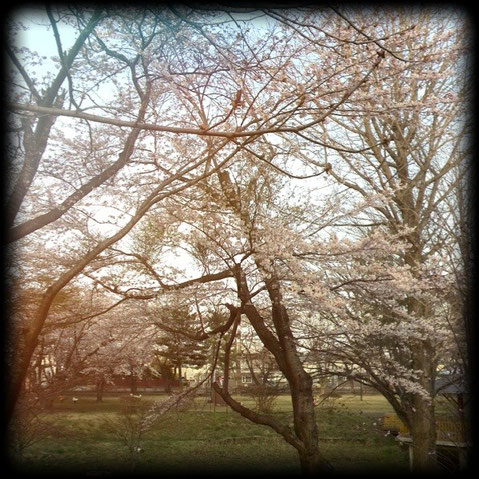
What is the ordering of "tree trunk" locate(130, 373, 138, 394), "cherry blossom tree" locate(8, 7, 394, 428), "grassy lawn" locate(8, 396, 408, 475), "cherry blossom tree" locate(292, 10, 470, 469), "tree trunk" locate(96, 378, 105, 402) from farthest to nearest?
"tree trunk" locate(130, 373, 138, 394) → "tree trunk" locate(96, 378, 105, 402) → "grassy lawn" locate(8, 396, 408, 475) → "cherry blossom tree" locate(292, 10, 470, 469) → "cherry blossom tree" locate(8, 7, 394, 428)

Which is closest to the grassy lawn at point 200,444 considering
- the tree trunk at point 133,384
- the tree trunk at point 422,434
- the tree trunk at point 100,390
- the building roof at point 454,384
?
the tree trunk at point 100,390

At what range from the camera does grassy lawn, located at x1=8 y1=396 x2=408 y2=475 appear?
8.94m

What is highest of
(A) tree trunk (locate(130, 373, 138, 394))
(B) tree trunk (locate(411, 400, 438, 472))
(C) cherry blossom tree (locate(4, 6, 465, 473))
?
(C) cherry blossom tree (locate(4, 6, 465, 473))

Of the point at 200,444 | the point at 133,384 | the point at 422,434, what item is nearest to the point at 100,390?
the point at 133,384

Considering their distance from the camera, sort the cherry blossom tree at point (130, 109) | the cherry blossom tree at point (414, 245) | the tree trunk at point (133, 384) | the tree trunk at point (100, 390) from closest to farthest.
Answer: the cherry blossom tree at point (130, 109) < the cherry blossom tree at point (414, 245) < the tree trunk at point (100, 390) < the tree trunk at point (133, 384)

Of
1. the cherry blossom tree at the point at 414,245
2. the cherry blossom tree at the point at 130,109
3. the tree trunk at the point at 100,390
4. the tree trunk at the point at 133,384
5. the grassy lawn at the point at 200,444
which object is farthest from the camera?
the tree trunk at the point at 133,384

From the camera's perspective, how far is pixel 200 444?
1105 cm

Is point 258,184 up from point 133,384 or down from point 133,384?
up

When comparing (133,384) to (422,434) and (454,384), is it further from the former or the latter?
(454,384)

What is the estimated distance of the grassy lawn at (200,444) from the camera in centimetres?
894

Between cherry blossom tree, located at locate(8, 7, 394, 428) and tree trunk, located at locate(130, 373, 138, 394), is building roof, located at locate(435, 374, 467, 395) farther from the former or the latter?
tree trunk, located at locate(130, 373, 138, 394)

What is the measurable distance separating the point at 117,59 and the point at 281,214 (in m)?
2.54

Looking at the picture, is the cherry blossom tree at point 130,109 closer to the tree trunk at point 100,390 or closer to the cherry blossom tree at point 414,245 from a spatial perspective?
the cherry blossom tree at point 414,245

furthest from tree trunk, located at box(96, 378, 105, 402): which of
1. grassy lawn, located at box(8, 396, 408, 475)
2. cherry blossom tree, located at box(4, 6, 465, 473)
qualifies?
cherry blossom tree, located at box(4, 6, 465, 473)
